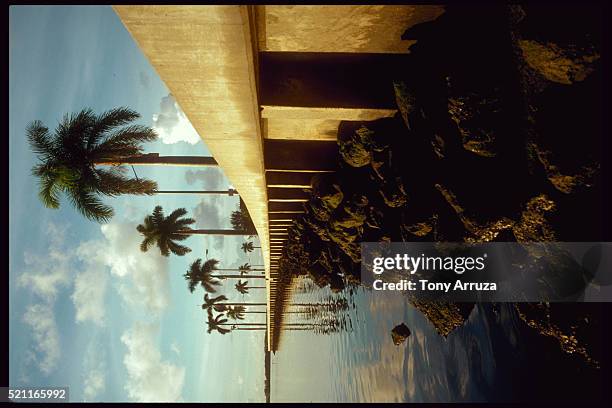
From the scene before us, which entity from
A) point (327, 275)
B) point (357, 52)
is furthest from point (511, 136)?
point (327, 275)

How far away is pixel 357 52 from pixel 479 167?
239 centimetres

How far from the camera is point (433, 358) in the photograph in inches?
324

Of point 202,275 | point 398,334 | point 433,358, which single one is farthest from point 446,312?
point 202,275

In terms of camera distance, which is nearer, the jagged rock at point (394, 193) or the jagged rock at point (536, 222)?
the jagged rock at point (536, 222)

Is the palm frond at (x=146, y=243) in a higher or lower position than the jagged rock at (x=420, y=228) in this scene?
higher

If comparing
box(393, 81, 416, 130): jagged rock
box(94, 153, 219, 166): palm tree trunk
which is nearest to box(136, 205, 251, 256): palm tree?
box(94, 153, 219, 166): palm tree trunk

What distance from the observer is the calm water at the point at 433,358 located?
5.50 meters

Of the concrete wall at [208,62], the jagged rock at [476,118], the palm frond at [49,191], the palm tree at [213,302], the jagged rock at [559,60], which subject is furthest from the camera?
the palm tree at [213,302]

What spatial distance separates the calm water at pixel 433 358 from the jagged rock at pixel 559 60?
3.59 m

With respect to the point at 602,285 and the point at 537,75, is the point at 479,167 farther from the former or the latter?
the point at 602,285

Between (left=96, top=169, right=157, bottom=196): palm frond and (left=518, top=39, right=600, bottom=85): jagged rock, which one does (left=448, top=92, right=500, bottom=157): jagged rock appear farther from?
(left=96, top=169, right=157, bottom=196): palm frond

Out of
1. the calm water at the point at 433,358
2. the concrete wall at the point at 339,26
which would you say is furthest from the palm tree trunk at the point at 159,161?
the concrete wall at the point at 339,26

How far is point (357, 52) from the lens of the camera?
500 centimetres

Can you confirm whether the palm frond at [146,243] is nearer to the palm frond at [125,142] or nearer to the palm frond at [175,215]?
the palm frond at [175,215]
